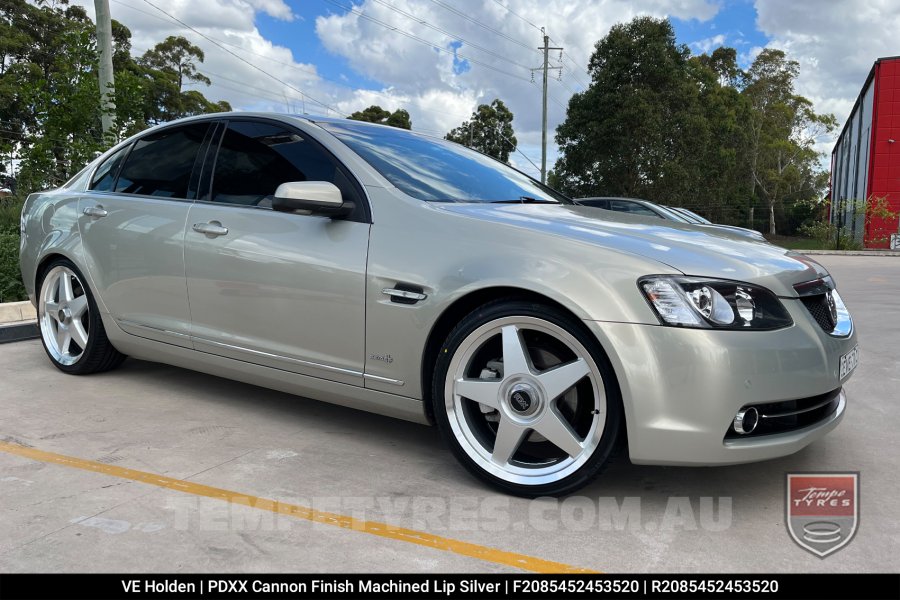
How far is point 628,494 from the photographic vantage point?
281 cm

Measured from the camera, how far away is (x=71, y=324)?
4520mm

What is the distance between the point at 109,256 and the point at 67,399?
33.6 inches

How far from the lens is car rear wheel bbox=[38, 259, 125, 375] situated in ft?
14.4

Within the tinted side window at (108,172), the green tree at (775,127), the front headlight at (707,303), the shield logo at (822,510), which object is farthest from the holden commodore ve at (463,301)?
the green tree at (775,127)

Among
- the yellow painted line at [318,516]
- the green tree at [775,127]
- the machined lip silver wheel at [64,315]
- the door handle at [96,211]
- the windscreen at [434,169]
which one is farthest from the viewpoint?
the green tree at [775,127]

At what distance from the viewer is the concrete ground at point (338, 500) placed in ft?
7.49

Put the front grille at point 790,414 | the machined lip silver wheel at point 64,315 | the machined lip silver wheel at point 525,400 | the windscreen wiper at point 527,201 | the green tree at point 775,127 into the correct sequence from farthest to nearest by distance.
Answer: the green tree at point 775,127 → the machined lip silver wheel at point 64,315 → the windscreen wiper at point 527,201 → the machined lip silver wheel at point 525,400 → the front grille at point 790,414

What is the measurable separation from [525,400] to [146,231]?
7.99 feet

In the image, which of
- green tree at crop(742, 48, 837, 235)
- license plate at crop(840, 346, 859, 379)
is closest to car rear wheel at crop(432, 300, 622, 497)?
license plate at crop(840, 346, 859, 379)

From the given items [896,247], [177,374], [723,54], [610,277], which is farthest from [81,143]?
[723,54]

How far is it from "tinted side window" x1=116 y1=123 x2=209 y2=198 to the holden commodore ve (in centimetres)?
2

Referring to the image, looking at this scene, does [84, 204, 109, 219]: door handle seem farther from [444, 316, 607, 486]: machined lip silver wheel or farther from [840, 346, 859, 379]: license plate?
[840, 346, 859, 379]: license plate

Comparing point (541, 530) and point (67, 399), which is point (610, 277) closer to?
point (541, 530)

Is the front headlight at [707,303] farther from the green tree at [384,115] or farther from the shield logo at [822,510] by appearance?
the green tree at [384,115]
